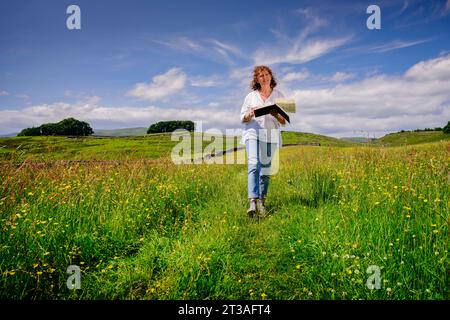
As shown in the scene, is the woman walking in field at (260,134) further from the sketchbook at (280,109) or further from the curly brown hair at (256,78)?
the sketchbook at (280,109)

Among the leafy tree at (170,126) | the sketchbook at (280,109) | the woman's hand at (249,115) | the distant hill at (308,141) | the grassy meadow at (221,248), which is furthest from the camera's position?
the leafy tree at (170,126)

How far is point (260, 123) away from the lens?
6.06m

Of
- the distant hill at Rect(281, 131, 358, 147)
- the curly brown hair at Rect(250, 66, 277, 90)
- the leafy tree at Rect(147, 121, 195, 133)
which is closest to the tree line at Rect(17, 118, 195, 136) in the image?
the leafy tree at Rect(147, 121, 195, 133)

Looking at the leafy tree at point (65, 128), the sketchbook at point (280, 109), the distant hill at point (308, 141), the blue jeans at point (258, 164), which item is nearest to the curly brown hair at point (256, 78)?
the sketchbook at point (280, 109)

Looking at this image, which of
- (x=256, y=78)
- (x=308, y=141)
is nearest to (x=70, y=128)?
(x=308, y=141)

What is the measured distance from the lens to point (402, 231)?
3707 millimetres

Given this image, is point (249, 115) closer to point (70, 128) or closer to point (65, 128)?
point (65, 128)

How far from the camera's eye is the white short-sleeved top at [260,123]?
237 inches

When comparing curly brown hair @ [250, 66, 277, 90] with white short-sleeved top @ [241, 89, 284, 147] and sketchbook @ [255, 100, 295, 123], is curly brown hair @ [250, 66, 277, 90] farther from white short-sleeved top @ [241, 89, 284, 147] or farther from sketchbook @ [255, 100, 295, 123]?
sketchbook @ [255, 100, 295, 123]

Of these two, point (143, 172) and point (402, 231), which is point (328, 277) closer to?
point (402, 231)

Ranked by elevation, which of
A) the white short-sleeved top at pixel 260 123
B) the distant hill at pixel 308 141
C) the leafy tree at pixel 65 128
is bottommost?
the white short-sleeved top at pixel 260 123
